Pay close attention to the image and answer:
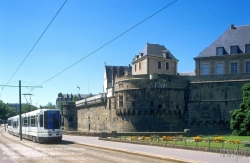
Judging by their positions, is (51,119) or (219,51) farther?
(219,51)

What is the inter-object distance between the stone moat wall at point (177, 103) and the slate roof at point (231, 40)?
8462 mm

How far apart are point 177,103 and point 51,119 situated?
2352cm

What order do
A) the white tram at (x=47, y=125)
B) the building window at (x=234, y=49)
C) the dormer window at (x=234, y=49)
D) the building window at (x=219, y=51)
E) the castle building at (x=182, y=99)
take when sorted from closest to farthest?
1. the white tram at (x=47, y=125)
2. the castle building at (x=182, y=99)
3. the dormer window at (x=234, y=49)
4. the building window at (x=234, y=49)
5. the building window at (x=219, y=51)

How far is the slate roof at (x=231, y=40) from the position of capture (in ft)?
168

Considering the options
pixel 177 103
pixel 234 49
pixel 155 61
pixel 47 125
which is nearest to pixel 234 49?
pixel 234 49

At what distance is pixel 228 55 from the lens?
168 ft

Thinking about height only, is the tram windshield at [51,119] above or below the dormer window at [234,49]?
below

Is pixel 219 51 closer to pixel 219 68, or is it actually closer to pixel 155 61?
pixel 219 68

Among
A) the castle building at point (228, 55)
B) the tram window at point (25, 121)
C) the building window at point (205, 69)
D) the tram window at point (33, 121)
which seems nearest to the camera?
the tram window at point (33, 121)

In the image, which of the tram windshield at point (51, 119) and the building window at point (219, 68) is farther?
the building window at point (219, 68)

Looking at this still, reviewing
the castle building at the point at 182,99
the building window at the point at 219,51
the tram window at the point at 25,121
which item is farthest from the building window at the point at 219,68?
the tram window at the point at 25,121

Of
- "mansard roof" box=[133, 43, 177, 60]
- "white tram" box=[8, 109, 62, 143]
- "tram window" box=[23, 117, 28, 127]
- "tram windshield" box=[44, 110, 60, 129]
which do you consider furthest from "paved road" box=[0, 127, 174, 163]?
"mansard roof" box=[133, 43, 177, 60]

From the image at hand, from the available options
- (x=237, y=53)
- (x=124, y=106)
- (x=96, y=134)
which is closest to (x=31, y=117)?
(x=96, y=134)

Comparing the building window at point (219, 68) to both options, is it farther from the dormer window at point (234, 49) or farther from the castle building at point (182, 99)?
the dormer window at point (234, 49)
